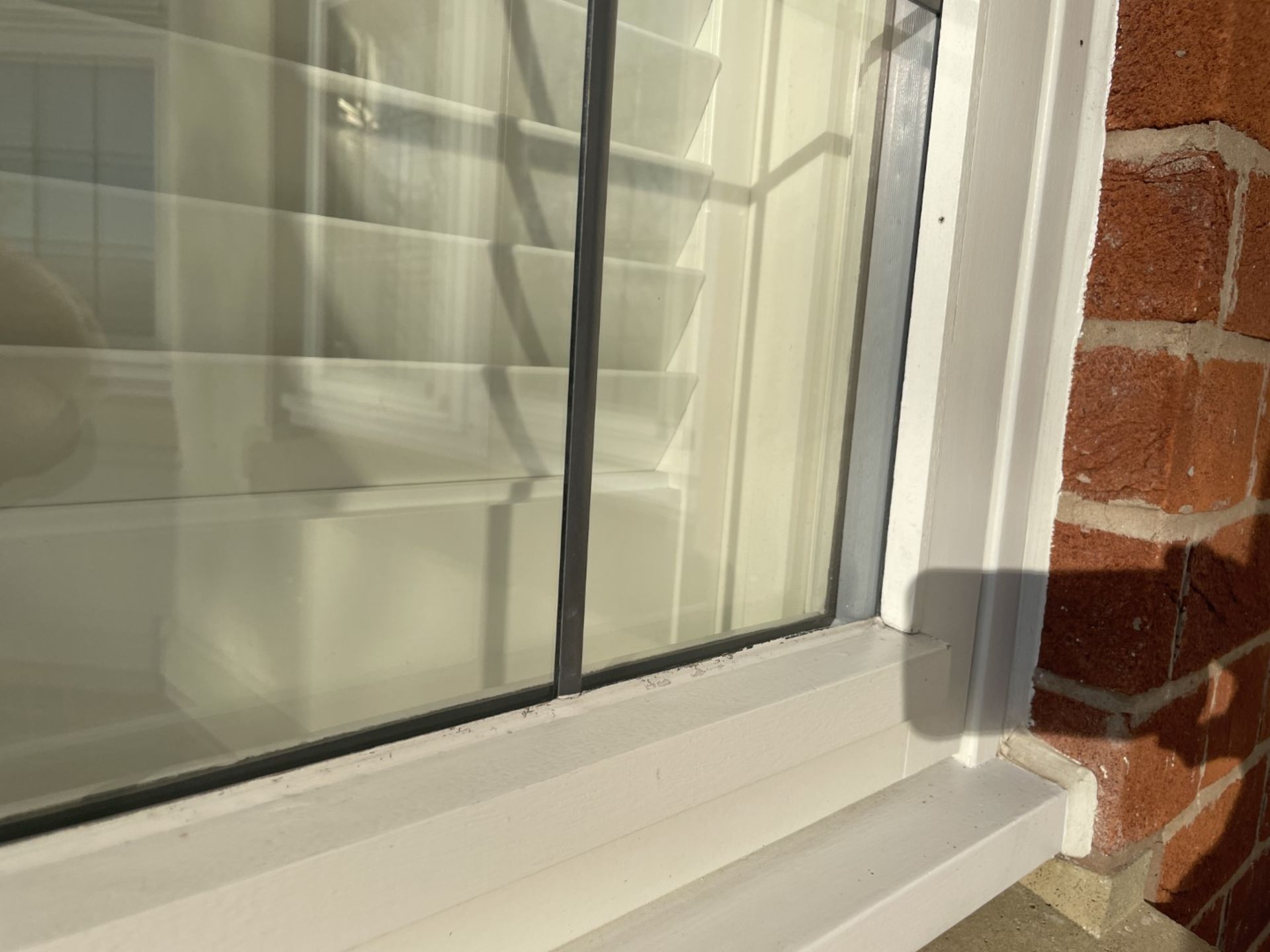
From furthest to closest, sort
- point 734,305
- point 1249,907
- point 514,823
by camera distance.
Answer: point 1249,907
point 734,305
point 514,823

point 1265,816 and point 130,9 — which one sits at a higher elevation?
point 130,9

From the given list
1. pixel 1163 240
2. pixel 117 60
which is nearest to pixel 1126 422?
pixel 1163 240

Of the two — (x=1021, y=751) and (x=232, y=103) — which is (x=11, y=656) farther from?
(x=1021, y=751)

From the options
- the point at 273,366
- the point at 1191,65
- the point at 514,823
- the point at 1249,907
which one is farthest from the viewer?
the point at 1249,907

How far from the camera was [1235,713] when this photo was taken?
3.12ft

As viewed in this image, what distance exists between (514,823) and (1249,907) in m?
0.99

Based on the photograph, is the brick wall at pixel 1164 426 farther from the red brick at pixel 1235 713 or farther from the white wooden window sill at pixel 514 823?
the white wooden window sill at pixel 514 823

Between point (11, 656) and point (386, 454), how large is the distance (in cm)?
27

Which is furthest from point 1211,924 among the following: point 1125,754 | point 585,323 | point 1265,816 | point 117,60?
point 117,60

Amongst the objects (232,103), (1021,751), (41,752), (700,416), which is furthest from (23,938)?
(1021,751)

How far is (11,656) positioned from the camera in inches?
20.4

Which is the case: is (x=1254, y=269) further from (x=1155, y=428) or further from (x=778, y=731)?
(x=778, y=731)

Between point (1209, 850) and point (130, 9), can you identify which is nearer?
point (130, 9)

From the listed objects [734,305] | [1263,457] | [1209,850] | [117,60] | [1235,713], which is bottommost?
[1209,850]
